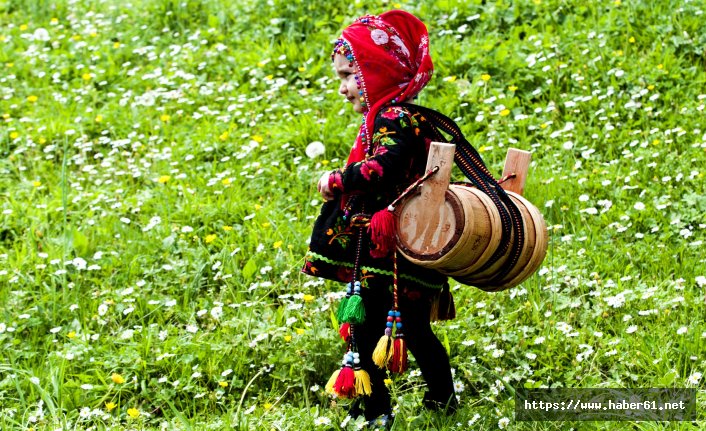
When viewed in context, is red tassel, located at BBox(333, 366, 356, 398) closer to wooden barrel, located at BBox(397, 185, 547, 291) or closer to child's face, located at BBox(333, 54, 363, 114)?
wooden barrel, located at BBox(397, 185, 547, 291)

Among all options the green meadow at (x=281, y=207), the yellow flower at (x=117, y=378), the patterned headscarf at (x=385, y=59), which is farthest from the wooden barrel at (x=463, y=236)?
the yellow flower at (x=117, y=378)

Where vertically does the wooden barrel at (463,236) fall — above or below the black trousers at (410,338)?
above

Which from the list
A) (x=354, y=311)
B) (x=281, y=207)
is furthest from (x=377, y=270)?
(x=281, y=207)

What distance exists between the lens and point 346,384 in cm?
359

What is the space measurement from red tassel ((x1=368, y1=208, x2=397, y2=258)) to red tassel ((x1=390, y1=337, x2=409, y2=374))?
0.33m

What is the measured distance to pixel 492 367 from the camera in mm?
4207

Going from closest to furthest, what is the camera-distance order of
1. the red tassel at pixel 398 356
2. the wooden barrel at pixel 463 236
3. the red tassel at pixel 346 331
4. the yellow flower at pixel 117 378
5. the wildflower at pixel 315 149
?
the wooden barrel at pixel 463 236 < the red tassel at pixel 398 356 < the red tassel at pixel 346 331 < the yellow flower at pixel 117 378 < the wildflower at pixel 315 149

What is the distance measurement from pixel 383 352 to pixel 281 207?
2.35 meters

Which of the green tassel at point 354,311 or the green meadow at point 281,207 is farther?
the green meadow at point 281,207

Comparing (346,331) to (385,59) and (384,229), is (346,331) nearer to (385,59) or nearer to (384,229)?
(384,229)

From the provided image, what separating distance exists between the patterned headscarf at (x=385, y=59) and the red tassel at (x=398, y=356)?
2.28ft

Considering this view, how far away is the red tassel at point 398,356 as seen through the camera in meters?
3.40

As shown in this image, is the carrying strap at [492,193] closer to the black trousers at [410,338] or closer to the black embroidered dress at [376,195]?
the black embroidered dress at [376,195]

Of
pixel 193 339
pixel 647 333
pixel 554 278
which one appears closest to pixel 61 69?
pixel 193 339
